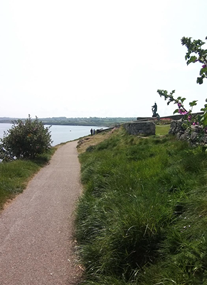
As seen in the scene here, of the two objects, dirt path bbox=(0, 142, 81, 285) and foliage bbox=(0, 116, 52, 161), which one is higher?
foliage bbox=(0, 116, 52, 161)

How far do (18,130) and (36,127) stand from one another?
1087mm

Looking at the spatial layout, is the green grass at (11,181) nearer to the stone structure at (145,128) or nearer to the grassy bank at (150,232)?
the grassy bank at (150,232)

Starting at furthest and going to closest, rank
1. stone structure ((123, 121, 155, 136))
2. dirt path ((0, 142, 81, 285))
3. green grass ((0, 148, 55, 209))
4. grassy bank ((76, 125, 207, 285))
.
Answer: stone structure ((123, 121, 155, 136))
green grass ((0, 148, 55, 209))
dirt path ((0, 142, 81, 285))
grassy bank ((76, 125, 207, 285))

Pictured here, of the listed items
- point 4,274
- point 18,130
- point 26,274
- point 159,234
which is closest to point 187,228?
point 159,234

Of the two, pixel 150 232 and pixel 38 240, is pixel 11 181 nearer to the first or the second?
pixel 38 240

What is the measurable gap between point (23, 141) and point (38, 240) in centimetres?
1094

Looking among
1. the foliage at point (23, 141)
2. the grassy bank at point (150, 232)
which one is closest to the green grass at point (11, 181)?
the grassy bank at point (150, 232)

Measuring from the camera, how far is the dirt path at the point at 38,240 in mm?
3264

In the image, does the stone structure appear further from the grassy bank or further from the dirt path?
the grassy bank

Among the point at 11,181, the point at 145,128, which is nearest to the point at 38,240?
the point at 11,181

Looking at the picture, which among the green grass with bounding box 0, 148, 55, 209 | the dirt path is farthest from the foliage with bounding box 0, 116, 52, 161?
the dirt path

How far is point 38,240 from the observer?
418 cm

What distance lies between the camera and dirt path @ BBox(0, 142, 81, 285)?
326 centimetres

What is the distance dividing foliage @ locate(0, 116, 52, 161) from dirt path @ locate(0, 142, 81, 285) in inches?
298
